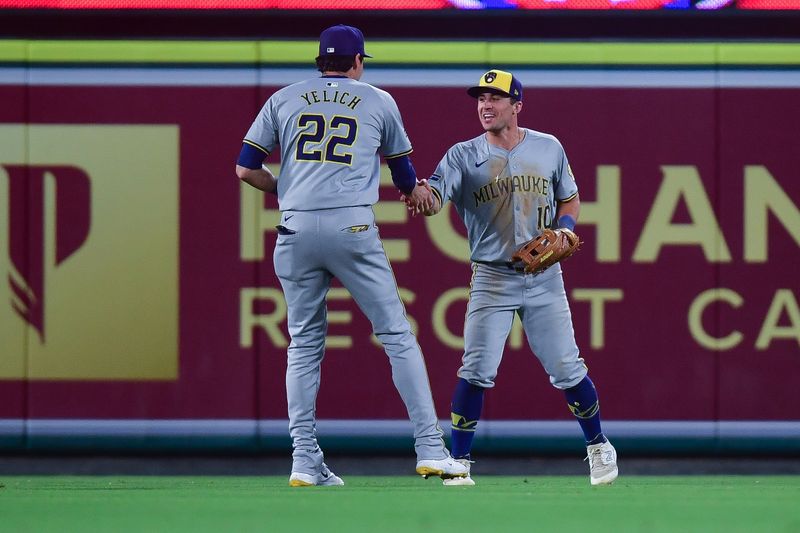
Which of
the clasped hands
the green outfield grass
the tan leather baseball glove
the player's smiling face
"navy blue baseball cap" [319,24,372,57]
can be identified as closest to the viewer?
the green outfield grass

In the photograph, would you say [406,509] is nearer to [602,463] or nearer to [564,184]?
[602,463]

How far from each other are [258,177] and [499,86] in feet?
3.70

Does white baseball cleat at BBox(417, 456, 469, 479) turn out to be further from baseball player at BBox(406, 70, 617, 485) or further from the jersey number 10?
the jersey number 10

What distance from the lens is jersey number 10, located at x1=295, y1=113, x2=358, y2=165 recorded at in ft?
17.4

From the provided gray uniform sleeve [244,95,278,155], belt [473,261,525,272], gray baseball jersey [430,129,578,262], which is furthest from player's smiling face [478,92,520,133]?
gray uniform sleeve [244,95,278,155]

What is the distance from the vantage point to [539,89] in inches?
295

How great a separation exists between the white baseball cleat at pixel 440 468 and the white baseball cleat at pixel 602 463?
77 cm

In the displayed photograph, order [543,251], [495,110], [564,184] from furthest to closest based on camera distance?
[564,184] → [495,110] → [543,251]

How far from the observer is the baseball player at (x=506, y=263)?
5.79m

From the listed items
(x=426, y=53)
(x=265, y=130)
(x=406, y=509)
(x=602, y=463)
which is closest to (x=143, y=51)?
(x=426, y=53)

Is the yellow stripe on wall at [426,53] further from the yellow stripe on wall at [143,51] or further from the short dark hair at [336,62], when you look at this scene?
the short dark hair at [336,62]

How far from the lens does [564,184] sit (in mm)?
5949

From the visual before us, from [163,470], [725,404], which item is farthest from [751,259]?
[163,470]

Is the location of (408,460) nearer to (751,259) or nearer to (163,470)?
(163,470)
